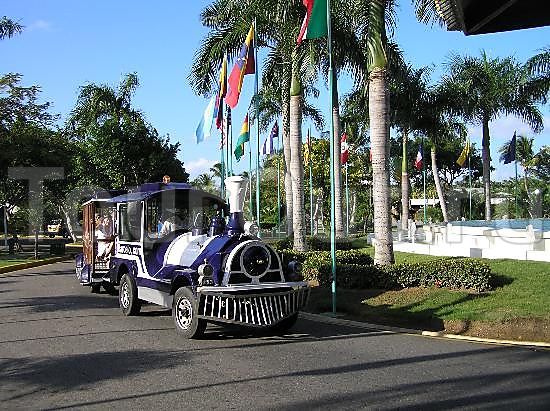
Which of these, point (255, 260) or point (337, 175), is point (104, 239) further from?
point (337, 175)

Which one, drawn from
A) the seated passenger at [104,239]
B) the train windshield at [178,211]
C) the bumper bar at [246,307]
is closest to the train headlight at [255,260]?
the bumper bar at [246,307]

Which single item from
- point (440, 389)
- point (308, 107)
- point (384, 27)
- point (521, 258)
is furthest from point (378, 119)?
point (308, 107)

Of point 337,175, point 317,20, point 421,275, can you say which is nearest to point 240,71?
point 317,20

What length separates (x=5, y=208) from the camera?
112 feet

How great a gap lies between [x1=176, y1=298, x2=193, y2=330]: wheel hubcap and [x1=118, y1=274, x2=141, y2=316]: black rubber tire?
92.7 inches

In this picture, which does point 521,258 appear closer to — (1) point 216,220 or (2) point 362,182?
(1) point 216,220

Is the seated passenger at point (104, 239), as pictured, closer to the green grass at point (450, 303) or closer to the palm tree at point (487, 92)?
the green grass at point (450, 303)

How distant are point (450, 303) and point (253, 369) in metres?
5.75

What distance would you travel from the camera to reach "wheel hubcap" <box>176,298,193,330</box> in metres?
10.7

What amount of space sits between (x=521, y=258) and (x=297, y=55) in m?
8.74

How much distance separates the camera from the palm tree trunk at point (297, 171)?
21016mm

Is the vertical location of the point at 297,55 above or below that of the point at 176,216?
above

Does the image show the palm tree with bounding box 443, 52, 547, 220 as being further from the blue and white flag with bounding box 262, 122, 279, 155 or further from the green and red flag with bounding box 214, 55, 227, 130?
the green and red flag with bounding box 214, 55, 227, 130

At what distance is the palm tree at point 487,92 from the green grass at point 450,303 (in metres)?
19.5
